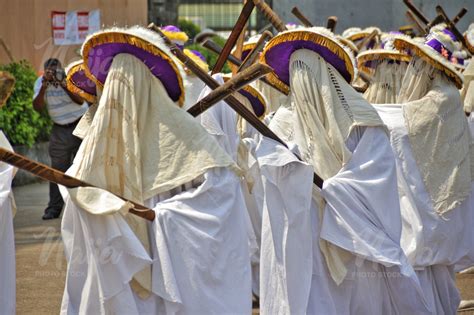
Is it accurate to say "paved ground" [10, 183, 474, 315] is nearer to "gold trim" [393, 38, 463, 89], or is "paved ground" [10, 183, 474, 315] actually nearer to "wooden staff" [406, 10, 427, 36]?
"gold trim" [393, 38, 463, 89]

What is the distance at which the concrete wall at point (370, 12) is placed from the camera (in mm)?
18688

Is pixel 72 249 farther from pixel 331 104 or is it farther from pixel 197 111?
pixel 331 104

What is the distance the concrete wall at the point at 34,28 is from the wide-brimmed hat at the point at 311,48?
10920mm

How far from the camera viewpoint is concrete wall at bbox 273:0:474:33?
61.3ft

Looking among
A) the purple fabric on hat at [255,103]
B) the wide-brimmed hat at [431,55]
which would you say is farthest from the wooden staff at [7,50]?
the wide-brimmed hat at [431,55]

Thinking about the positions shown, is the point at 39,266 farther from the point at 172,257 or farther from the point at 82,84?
the point at 172,257

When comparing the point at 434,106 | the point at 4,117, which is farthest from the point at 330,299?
the point at 4,117

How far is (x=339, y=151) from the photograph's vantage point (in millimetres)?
6836

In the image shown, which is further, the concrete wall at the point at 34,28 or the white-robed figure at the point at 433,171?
the concrete wall at the point at 34,28

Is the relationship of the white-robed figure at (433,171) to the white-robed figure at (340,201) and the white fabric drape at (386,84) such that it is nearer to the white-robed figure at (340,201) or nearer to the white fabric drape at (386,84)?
the white fabric drape at (386,84)

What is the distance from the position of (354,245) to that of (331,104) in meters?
0.84

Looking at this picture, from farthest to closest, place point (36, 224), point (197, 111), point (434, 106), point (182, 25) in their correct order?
point (182, 25) → point (36, 224) → point (434, 106) → point (197, 111)

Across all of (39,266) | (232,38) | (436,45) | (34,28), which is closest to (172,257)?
(232,38)

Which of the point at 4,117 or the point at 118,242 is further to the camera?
the point at 4,117
